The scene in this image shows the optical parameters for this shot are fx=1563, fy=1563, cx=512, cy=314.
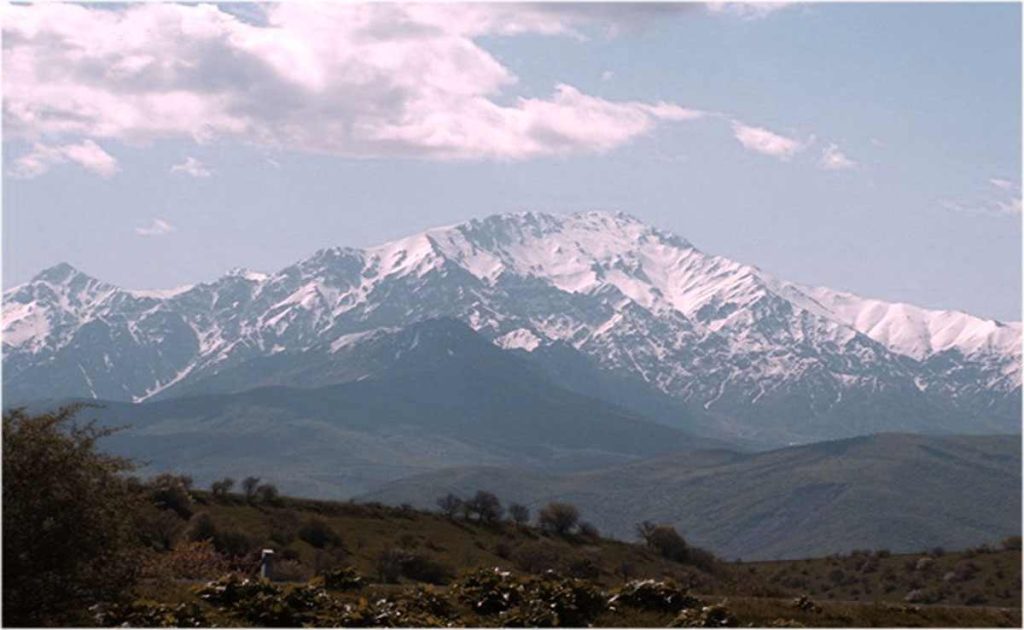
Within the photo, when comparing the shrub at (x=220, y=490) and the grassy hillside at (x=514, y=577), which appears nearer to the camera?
the grassy hillside at (x=514, y=577)

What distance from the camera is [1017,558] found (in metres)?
135

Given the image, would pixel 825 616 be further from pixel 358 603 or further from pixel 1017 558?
pixel 1017 558

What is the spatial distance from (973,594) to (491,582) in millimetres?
80105

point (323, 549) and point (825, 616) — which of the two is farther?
point (323, 549)

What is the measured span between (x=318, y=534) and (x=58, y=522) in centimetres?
7597

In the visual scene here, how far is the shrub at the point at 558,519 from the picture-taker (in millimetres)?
142425

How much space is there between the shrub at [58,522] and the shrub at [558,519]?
10389 cm

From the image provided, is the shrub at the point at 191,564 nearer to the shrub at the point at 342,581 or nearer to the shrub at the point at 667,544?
the shrub at the point at 342,581

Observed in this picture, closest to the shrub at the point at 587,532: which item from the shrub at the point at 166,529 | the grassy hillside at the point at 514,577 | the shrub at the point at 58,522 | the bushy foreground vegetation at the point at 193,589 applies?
the grassy hillside at the point at 514,577

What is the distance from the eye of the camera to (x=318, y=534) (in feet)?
368

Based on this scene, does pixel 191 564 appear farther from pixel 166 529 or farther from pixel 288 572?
pixel 166 529

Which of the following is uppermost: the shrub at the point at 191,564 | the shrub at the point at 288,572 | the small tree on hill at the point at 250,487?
the shrub at the point at 191,564

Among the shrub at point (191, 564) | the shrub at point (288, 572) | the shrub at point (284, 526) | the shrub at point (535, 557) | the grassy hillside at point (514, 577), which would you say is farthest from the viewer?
the shrub at point (535, 557)

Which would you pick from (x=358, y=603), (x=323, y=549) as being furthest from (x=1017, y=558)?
(x=358, y=603)
